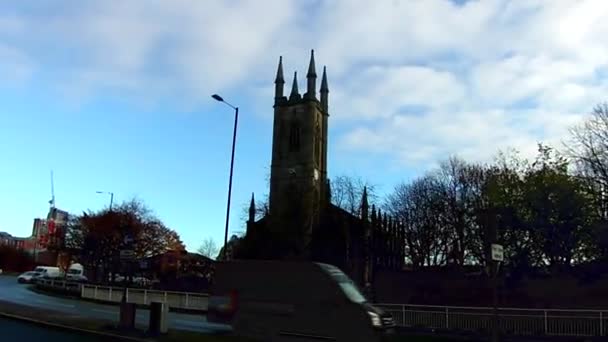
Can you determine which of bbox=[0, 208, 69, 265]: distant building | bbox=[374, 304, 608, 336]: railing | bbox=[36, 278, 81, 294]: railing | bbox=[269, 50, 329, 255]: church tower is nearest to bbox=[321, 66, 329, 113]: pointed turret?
bbox=[269, 50, 329, 255]: church tower

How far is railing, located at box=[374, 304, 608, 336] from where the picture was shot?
23.2 m

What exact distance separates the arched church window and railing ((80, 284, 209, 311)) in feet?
164

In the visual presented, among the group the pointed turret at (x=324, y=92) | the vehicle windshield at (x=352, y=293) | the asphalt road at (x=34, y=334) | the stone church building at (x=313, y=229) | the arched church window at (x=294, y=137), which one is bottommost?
the asphalt road at (x=34, y=334)

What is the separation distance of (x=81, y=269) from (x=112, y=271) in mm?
16889

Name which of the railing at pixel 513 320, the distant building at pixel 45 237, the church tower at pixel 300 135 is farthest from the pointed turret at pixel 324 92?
the railing at pixel 513 320

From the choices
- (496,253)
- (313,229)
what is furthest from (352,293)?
(313,229)

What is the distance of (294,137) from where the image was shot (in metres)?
90.5

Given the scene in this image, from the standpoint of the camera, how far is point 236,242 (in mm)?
72375

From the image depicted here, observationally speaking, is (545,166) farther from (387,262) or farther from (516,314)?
(387,262)

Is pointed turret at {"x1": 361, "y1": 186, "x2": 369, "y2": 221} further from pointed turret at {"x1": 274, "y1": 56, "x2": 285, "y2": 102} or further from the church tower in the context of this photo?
pointed turret at {"x1": 274, "y1": 56, "x2": 285, "y2": 102}

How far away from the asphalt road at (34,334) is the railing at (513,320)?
39.1 ft

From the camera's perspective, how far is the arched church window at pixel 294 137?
89.8 metres

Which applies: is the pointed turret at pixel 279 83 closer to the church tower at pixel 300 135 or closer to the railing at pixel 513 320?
the church tower at pixel 300 135

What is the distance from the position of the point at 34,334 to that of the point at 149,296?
2166cm
